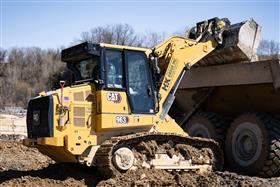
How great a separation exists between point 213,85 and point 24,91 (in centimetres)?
5912

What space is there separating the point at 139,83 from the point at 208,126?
120 inches

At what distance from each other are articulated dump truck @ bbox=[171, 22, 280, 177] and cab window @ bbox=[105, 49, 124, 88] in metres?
2.79

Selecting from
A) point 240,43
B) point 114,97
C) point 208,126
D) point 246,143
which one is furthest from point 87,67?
point 246,143

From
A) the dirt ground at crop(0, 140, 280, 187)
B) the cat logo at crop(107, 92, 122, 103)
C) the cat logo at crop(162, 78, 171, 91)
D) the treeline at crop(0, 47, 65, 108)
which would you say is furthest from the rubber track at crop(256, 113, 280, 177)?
the treeline at crop(0, 47, 65, 108)

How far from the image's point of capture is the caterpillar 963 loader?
8547 millimetres

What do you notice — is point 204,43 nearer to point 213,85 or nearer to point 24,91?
point 213,85

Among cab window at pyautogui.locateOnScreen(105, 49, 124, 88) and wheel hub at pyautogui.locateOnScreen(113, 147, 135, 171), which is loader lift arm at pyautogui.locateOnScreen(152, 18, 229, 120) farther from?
wheel hub at pyautogui.locateOnScreen(113, 147, 135, 171)

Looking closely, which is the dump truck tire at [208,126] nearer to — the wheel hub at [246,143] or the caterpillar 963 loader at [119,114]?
the wheel hub at [246,143]

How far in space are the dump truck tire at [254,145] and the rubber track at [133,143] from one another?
0.74 m

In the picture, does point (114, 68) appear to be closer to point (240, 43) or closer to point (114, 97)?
point (114, 97)

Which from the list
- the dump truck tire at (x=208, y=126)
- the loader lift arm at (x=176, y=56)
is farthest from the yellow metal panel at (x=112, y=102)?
the dump truck tire at (x=208, y=126)

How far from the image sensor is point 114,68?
9039 mm

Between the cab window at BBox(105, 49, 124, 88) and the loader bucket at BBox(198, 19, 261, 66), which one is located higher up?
the loader bucket at BBox(198, 19, 261, 66)

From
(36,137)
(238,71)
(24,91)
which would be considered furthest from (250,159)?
(24,91)
